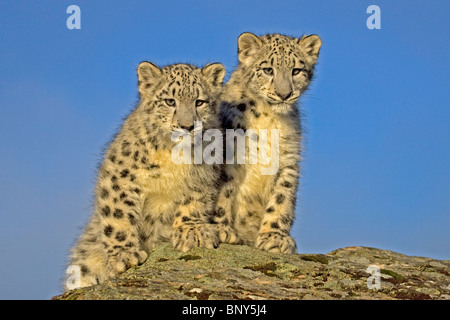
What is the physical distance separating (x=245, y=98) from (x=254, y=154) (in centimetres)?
121

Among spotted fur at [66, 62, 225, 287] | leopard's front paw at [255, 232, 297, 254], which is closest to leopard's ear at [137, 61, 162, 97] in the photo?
spotted fur at [66, 62, 225, 287]

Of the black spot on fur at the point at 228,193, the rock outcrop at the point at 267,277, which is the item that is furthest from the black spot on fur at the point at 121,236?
the black spot on fur at the point at 228,193

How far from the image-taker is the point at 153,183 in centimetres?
1039

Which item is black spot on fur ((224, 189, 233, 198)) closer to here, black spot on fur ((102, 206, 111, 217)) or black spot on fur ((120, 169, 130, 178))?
black spot on fur ((120, 169, 130, 178))

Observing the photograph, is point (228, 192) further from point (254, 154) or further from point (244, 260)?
point (244, 260)

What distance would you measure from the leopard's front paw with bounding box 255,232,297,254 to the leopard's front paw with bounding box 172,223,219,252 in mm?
1111

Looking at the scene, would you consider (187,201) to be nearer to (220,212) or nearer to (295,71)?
(220,212)

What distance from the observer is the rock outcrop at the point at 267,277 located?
24.8 ft

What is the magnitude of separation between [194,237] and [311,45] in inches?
204

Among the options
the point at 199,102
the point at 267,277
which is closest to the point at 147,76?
the point at 199,102

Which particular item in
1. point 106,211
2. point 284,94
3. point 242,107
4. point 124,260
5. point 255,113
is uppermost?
point 284,94

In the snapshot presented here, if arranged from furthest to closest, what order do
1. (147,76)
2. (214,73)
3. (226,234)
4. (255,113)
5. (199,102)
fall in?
1. (255,113)
2. (214,73)
3. (147,76)
4. (226,234)
5. (199,102)

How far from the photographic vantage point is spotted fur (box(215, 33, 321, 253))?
1157 cm

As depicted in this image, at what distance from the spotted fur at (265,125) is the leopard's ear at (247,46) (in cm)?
2
